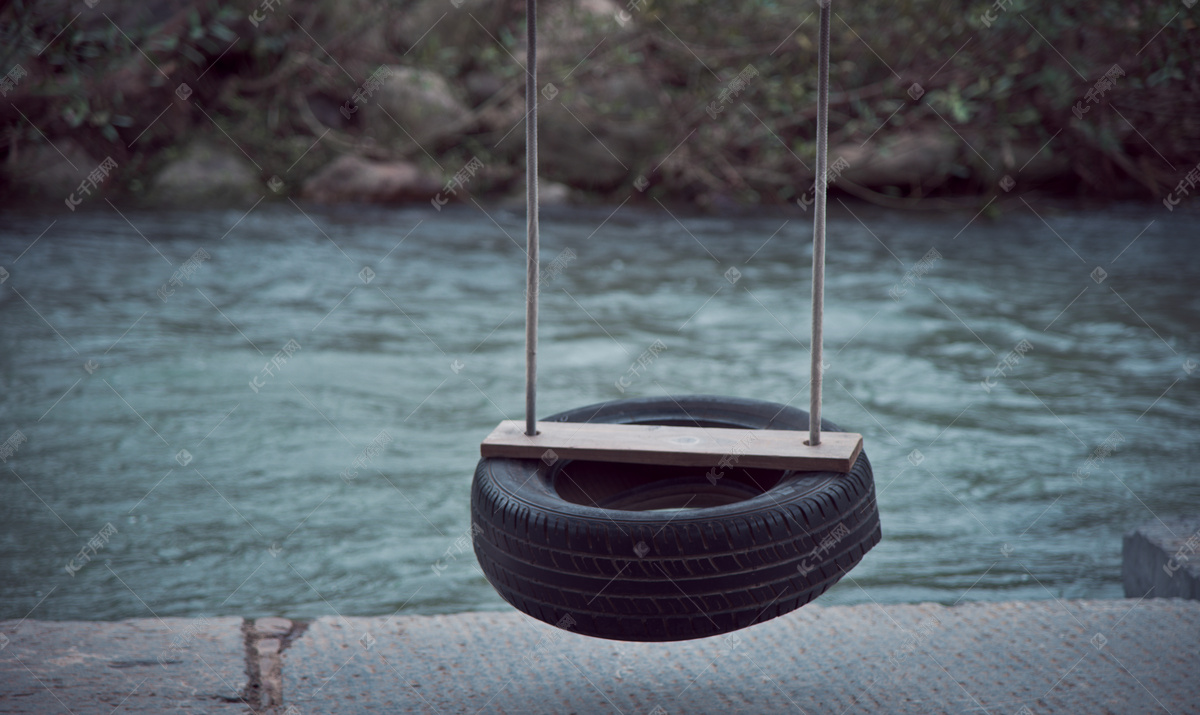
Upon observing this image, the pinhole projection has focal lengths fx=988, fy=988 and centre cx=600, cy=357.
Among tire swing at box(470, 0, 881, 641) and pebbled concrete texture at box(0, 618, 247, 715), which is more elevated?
tire swing at box(470, 0, 881, 641)

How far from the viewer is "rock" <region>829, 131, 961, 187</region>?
9.82 meters

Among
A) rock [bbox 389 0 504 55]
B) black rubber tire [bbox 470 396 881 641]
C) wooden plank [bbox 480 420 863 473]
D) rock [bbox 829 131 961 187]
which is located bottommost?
black rubber tire [bbox 470 396 881 641]

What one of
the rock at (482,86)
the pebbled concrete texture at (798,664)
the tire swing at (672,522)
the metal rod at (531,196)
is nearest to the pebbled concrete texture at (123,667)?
the pebbled concrete texture at (798,664)

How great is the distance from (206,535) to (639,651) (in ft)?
5.61

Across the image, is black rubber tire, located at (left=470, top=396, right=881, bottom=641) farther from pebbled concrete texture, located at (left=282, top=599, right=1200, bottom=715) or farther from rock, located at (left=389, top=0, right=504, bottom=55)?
rock, located at (left=389, top=0, right=504, bottom=55)

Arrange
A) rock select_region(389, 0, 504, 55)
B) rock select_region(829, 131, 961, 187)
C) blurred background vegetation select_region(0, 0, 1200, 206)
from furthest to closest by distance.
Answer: rock select_region(389, 0, 504, 55), rock select_region(829, 131, 961, 187), blurred background vegetation select_region(0, 0, 1200, 206)

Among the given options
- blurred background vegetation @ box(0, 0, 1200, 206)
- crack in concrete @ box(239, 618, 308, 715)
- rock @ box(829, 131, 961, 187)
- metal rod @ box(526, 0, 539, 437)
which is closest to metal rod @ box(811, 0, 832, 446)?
metal rod @ box(526, 0, 539, 437)

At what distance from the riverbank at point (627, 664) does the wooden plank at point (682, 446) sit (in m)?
0.51

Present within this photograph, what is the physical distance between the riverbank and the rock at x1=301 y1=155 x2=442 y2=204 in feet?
26.4

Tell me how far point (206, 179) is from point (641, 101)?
4529mm

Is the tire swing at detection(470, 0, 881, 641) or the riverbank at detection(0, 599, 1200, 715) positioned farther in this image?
the riverbank at detection(0, 599, 1200, 715)

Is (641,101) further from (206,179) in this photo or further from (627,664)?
(627,664)

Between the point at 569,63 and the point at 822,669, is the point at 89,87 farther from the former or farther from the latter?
the point at 822,669

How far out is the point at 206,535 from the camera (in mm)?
3232
